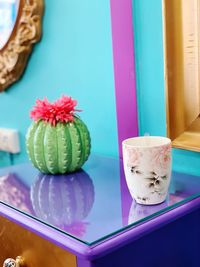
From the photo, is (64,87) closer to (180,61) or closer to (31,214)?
(180,61)

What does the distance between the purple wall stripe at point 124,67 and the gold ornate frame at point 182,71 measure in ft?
0.39

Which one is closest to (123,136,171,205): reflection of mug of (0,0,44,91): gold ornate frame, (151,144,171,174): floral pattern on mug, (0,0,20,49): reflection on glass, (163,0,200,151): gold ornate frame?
(151,144,171,174): floral pattern on mug

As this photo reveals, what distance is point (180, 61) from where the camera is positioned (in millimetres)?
894

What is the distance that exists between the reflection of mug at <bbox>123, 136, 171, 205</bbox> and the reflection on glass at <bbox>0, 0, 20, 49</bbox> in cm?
75

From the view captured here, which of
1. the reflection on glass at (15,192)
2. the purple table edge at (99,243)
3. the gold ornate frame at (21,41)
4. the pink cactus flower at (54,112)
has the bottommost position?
the purple table edge at (99,243)

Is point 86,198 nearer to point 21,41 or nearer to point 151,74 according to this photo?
point 151,74

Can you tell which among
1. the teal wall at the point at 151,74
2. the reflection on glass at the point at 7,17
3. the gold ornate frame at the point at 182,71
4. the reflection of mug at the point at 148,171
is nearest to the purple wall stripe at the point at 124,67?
the teal wall at the point at 151,74

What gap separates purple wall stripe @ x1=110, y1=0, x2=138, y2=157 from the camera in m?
1.00

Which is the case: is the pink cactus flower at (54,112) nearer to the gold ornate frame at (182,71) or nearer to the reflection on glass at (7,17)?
the gold ornate frame at (182,71)

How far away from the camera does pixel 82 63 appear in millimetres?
1169

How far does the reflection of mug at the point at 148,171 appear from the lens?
0.74 metres

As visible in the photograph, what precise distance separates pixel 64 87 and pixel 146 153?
0.57 m

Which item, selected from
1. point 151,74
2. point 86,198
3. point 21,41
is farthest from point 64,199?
point 21,41

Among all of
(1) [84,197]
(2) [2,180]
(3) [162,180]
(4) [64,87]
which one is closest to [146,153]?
(3) [162,180]
